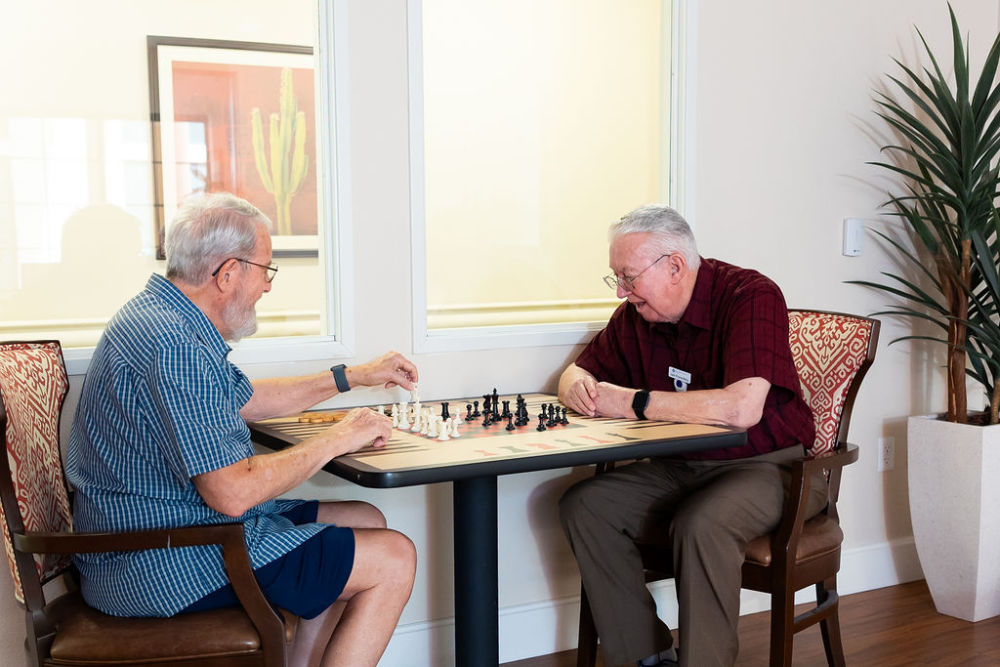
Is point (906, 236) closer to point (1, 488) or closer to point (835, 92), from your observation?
point (835, 92)

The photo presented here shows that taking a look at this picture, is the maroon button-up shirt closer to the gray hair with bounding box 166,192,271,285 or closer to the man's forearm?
the man's forearm

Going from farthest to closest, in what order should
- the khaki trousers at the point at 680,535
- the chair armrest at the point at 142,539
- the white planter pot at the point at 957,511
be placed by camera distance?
the white planter pot at the point at 957,511 < the khaki trousers at the point at 680,535 < the chair armrest at the point at 142,539

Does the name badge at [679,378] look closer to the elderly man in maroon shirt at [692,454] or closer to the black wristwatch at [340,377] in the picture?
the elderly man in maroon shirt at [692,454]

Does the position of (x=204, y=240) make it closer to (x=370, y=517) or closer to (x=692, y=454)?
(x=370, y=517)

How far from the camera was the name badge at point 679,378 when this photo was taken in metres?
2.72

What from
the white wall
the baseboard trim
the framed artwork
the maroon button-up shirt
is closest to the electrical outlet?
the white wall

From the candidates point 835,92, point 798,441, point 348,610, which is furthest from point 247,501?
point 835,92

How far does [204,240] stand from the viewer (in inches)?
80.4

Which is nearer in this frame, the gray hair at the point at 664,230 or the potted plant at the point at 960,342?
the gray hair at the point at 664,230

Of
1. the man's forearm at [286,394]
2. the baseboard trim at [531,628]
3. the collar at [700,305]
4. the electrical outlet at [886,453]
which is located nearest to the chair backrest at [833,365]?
the collar at [700,305]

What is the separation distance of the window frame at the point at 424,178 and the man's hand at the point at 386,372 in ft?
0.79

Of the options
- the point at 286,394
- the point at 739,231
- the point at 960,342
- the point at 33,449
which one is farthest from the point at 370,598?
the point at 960,342

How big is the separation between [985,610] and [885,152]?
5.48 ft

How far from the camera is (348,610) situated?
208cm
